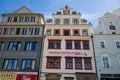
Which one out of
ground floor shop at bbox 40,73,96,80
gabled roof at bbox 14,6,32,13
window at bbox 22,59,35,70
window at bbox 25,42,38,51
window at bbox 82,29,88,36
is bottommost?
ground floor shop at bbox 40,73,96,80

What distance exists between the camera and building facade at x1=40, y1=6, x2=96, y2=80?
25.1 metres

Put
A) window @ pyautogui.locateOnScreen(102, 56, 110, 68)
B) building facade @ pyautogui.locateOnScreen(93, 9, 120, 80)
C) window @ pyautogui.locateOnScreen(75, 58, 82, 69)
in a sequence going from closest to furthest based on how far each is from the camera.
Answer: building facade @ pyautogui.locateOnScreen(93, 9, 120, 80) < window @ pyautogui.locateOnScreen(102, 56, 110, 68) < window @ pyautogui.locateOnScreen(75, 58, 82, 69)

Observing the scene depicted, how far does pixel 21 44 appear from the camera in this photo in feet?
91.9

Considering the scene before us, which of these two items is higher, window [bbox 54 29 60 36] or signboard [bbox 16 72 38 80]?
window [bbox 54 29 60 36]

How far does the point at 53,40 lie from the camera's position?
28.6m

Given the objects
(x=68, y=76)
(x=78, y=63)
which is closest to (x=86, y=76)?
(x=78, y=63)

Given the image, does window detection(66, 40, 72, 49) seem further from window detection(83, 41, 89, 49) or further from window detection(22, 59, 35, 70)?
window detection(22, 59, 35, 70)

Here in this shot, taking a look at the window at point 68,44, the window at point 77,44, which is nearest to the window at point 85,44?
the window at point 77,44

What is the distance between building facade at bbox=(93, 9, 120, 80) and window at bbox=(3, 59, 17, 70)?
13650mm

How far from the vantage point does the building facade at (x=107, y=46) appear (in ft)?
81.1

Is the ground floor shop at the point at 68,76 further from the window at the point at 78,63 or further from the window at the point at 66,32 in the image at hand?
the window at the point at 66,32

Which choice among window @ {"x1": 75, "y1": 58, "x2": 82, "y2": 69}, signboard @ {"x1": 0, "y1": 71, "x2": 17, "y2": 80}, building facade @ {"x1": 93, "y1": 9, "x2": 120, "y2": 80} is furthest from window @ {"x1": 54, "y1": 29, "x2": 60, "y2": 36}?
signboard @ {"x1": 0, "y1": 71, "x2": 17, "y2": 80}

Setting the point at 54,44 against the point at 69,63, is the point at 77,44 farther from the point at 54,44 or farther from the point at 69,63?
the point at 54,44

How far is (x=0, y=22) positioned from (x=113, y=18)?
2185 cm
